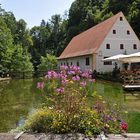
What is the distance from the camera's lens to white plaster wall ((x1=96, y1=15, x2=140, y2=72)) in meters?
38.4

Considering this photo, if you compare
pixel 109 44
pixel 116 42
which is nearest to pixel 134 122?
pixel 109 44

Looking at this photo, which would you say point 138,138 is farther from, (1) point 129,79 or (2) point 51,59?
(2) point 51,59

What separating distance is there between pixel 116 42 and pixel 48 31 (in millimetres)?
48680

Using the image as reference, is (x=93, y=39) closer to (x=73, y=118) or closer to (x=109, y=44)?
(x=109, y=44)

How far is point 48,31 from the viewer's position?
86.6m

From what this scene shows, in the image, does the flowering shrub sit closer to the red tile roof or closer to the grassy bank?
the grassy bank

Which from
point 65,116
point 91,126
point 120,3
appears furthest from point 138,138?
point 120,3

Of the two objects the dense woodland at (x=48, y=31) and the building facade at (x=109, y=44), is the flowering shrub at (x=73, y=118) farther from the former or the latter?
the dense woodland at (x=48, y=31)

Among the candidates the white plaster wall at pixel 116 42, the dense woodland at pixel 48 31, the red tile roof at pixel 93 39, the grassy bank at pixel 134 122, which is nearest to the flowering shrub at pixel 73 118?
the grassy bank at pixel 134 122

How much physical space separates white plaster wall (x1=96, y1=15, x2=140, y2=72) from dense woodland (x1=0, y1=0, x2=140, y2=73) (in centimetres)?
450

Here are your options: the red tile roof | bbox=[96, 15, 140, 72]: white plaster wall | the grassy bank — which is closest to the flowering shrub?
the grassy bank

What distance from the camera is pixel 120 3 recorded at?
51.1 m

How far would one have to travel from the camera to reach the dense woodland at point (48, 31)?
4481 centimetres

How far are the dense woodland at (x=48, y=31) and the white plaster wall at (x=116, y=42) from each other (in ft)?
14.8
